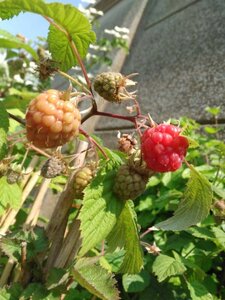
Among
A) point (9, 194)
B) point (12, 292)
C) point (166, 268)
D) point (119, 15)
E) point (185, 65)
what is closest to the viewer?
point (12, 292)

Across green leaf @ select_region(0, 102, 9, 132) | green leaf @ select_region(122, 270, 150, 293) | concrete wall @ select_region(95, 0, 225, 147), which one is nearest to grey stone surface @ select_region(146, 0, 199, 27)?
concrete wall @ select_region(95, 0, 225, 147)

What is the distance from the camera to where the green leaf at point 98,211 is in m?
0.59

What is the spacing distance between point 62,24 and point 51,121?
191mm

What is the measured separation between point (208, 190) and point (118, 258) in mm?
720

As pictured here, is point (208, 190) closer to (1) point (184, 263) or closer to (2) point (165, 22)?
(1) point (184, 263)

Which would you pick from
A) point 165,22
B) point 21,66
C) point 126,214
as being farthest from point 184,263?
point 165,22

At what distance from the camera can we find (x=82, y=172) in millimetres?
703

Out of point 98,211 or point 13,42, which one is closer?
point 98,211

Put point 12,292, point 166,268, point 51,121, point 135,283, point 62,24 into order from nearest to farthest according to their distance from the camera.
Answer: point 51,121 → point 62,24 → point 12,292 → point 166,268 → point 135,283

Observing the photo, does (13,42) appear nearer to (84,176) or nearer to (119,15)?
(84,176)

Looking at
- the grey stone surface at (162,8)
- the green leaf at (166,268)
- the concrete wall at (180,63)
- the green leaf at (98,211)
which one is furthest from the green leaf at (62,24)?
the grey stone surface at (162,8)

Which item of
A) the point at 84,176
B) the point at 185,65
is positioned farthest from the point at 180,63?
the point at 84,176

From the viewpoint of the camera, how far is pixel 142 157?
1.92 ft

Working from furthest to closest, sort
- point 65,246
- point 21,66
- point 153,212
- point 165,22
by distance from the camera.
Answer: point 165,22 < point 21,66 < point 153,212 < point 65,246
